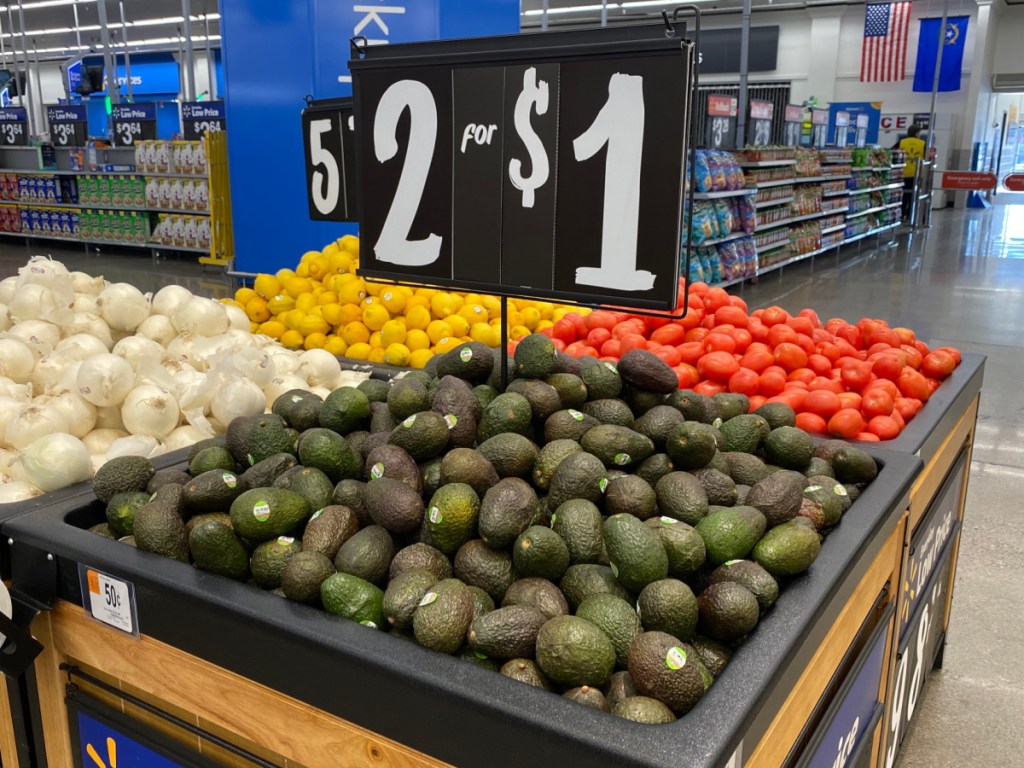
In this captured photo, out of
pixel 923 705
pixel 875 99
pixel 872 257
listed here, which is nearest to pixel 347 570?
pixel 923 705

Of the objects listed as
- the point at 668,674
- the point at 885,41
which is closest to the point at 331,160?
the point at 668,674

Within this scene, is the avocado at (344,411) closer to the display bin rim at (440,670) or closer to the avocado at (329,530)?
the avocado at (329,530)

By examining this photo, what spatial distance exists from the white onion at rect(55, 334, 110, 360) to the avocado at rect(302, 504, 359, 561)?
117 centimetres

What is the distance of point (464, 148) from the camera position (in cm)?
164

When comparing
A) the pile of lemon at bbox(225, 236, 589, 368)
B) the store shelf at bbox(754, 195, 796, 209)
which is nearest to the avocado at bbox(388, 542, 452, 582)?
the pile of lemon at bbox(225, 236, 589, 368)

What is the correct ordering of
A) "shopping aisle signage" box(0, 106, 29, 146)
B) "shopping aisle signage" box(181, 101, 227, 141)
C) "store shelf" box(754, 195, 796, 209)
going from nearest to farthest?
"store shelf" box(754, 195, 796, 209)
"shopping aisle signage" box(181, 101, 227, 141)
"shopping aisle signage" box(0, 106, 29, 146)

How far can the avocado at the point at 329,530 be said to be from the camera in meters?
1.29

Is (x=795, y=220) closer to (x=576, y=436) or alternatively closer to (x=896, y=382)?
(x=896, y=382)

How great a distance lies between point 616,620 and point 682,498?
0.30m

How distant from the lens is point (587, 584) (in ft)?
4.00

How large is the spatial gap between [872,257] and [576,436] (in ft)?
43.4

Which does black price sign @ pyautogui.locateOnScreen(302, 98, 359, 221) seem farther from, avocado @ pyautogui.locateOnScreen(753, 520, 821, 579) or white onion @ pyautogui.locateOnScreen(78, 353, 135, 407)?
avocado @ pyautogui.locateOnScreen(753, 520, 821, 579)

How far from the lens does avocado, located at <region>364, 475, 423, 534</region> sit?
131 centimetres

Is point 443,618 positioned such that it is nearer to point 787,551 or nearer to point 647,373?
point 787,551
